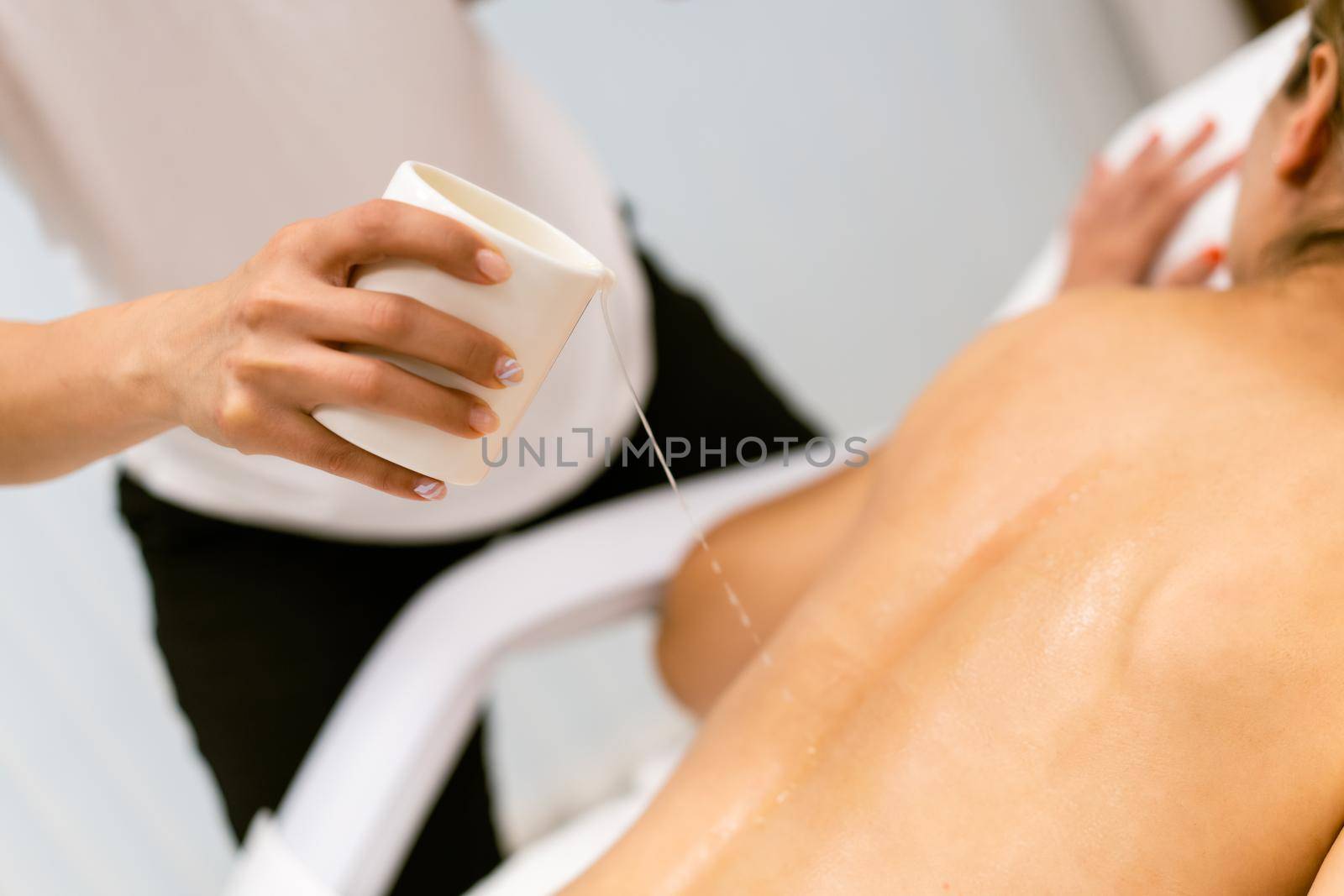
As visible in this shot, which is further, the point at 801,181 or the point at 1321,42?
the point at 801,181

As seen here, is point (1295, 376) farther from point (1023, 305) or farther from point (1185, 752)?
point (1023, 305)

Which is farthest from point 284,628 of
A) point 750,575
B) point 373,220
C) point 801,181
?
point 801,181

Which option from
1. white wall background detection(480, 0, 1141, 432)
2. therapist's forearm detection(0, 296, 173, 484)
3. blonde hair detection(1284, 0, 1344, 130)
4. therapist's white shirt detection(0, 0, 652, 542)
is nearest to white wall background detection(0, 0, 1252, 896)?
white wall background detection(480, 0, 1141, 432)

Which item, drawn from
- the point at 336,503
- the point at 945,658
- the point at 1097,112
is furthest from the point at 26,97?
the point at 1097,112

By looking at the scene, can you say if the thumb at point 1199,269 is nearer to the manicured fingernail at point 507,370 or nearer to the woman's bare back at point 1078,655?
the woman's bare back at point 1078,655

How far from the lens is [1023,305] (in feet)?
4.74

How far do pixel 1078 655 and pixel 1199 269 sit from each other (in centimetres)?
69

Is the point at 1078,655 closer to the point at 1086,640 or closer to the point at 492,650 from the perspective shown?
the point at 1086,640

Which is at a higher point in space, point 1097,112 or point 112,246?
point 112,246

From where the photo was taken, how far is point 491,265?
0.56 metres

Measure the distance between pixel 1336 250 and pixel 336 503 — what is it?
90 centimetres

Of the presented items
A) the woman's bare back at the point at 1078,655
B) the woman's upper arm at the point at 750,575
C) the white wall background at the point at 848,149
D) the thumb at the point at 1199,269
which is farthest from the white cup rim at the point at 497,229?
the white wall background at the point at 848,149

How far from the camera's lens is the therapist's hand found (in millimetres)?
559

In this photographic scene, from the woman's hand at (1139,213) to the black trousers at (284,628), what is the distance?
0.50m
